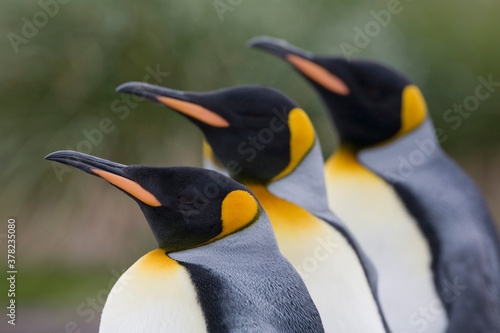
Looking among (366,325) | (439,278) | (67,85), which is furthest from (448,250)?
(67,85)

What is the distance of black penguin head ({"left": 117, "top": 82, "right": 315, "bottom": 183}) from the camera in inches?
62.6

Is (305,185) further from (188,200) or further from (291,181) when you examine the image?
(188,200)

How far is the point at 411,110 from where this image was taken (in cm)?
220

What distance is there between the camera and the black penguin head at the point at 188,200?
1215 mm

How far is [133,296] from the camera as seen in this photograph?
1208 millimetres

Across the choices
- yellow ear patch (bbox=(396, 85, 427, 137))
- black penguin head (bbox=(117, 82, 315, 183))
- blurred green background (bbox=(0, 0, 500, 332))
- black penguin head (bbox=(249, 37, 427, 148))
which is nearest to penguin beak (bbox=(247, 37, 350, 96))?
black penguin head (bbox=(249, 37, 427, 148))

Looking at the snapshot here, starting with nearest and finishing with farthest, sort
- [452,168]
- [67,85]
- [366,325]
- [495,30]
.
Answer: [366,325], [452,168], [67,85], [495,30]

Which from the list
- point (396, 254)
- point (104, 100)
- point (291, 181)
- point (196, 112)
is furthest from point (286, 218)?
point (104, 100)

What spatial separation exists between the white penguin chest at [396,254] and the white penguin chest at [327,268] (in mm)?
471

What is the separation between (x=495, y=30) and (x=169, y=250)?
18.4 feet

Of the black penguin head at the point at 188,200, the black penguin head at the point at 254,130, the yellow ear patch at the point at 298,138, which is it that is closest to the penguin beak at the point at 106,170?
the black penguin head at the point at 188,200

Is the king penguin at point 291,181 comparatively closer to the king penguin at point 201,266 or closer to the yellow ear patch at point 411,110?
the king penguin at point 201,266

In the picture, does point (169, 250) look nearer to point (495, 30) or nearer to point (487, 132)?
point (487, 132)

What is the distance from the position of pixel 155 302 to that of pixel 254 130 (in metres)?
0.51
